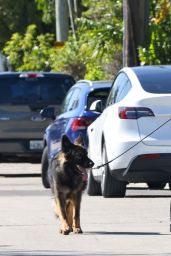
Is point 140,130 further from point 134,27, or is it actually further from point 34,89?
point 134,27

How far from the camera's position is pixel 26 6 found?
2331 inches

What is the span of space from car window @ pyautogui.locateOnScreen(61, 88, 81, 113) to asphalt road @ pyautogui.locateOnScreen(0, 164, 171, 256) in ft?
4.72

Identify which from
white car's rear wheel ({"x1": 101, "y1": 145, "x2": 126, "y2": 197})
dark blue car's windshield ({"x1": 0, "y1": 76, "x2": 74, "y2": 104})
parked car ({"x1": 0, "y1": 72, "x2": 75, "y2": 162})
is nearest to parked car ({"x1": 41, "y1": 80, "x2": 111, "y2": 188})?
white car's rear wheel ({"x1": 101, "y1": 145, "x2": 126, "y2": 197})

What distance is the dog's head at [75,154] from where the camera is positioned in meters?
12.3

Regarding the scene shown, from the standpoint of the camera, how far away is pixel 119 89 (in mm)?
15797

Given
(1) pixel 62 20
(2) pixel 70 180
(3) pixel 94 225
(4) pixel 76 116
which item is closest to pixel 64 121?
(4) pixel 76 116

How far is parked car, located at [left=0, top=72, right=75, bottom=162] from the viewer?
2178 cm

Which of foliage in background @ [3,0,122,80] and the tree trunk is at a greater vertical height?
the tree trunk

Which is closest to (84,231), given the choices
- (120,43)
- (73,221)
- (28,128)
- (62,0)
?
(73,221)

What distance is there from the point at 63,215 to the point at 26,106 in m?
9.60

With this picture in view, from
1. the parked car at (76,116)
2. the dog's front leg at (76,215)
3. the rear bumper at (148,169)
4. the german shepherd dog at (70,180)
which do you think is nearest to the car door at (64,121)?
the parked car at (76,116)

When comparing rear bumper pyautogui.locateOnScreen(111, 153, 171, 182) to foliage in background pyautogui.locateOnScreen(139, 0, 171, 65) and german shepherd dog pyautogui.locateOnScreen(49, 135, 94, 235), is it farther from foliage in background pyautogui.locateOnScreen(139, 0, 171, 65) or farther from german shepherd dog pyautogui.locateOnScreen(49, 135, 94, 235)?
foliage in background pyautogui.locateOnScreen(139, 0, 171, 65)

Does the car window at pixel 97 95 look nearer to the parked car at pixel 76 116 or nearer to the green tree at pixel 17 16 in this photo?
the parked car at pixel 76 116

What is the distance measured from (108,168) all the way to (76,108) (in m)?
2.91
